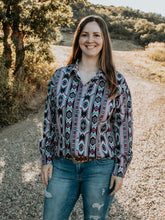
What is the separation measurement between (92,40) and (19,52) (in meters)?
5.66

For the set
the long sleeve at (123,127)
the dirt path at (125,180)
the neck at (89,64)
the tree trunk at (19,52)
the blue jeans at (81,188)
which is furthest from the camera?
the tree trunk at (19,52)

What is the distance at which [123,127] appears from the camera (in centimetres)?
168

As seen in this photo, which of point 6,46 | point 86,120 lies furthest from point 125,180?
point 6,46

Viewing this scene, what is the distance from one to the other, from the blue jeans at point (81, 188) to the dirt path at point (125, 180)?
165cm

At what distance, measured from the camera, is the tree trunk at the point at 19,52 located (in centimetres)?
663

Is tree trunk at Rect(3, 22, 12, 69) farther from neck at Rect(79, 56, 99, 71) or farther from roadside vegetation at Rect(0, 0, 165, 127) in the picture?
neck at Rect(79, 56, 99, 71)

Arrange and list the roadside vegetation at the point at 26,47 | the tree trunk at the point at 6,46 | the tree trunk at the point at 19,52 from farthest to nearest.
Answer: the tree trunk at the point at 19,52
the tree trunk at the point at 6,46
the roadside vegetation at the point at 26,47

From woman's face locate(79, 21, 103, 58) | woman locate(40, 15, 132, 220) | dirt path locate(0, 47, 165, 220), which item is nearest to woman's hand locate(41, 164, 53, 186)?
woman locate(40, 15, 132, 220)

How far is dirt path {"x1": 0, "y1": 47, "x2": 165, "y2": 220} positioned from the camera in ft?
10.4

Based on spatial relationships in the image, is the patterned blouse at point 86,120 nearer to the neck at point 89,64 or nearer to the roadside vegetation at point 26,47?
the neck at point 89,64

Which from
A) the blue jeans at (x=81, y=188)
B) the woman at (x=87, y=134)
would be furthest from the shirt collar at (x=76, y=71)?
the blue jeans at (x=81, y=188)

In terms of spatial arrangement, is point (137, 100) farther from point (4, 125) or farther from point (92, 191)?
point (92, 191)

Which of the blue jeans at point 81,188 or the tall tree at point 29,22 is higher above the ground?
the tall tree at point 29,22

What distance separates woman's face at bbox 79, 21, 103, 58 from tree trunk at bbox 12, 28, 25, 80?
17.9 ft
